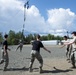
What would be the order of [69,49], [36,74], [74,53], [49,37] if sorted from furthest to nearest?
[49,37] → [69,49] → [74,53] → [36,74]

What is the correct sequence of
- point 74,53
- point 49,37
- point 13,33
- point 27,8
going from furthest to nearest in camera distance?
point 49,37 < point 13,33 < point 27,8 < point 74,53

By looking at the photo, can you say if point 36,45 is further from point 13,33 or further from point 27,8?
point 13,33

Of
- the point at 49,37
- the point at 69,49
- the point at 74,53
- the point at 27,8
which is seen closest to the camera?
the point at 74,53

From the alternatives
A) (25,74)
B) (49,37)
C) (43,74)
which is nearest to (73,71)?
(43,74)

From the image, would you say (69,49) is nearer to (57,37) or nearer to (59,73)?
(59,73)

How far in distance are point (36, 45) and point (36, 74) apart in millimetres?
1506

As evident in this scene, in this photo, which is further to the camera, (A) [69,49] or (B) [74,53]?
(A) [69,49]

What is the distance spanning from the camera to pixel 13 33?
137875 millimetres

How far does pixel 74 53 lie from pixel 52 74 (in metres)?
1.97

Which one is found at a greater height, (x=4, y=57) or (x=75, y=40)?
(x=75, y=40)

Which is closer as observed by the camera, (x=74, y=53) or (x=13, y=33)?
(x=74, y=53)

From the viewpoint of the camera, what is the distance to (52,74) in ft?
41.3

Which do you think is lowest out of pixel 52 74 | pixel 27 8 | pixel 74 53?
pixel 52 74

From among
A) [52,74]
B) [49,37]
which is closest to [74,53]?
[52,74]
